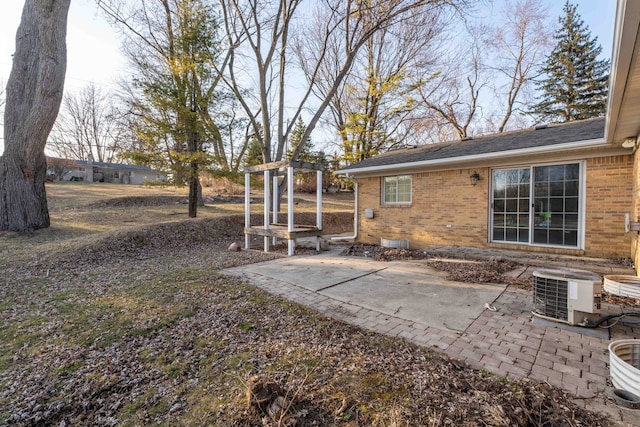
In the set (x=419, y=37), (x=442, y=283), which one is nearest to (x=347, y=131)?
(x=419, y=37)

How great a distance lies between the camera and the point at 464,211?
777 cm

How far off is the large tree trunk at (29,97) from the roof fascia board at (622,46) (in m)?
12.4

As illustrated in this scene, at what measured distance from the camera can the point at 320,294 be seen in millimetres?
4449

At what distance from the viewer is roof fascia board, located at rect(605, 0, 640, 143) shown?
6.22 ft

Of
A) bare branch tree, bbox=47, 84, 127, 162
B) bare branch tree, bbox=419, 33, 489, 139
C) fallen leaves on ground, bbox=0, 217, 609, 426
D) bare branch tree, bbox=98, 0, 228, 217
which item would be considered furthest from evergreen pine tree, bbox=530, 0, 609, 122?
bare branch tree, bbox=47, 84, 127, 162

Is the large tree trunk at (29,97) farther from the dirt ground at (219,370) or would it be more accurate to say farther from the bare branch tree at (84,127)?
the bare branch tree at (84,127)

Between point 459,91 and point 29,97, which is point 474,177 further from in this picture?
point 459,91

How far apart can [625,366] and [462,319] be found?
1.51 m

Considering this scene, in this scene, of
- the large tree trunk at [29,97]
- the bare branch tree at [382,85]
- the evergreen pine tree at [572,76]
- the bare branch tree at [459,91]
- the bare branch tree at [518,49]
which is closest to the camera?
the large tree trunk at [29,97]

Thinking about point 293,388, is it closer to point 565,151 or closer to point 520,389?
point 520,389

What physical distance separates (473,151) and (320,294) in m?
5.80

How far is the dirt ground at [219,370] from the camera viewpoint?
2010mm

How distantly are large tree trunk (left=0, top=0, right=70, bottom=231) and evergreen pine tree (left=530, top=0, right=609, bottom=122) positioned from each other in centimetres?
2646

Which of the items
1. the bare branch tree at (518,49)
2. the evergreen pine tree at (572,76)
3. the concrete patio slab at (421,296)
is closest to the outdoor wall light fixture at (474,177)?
the concrete patio slab at (421,296)
